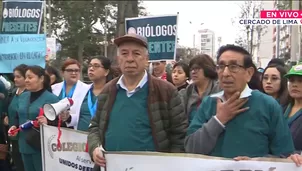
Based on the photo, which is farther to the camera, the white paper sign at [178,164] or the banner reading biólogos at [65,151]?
the banner reading biólogos at [65,151]

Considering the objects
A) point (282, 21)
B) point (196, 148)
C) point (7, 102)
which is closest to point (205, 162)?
point (196, 148)

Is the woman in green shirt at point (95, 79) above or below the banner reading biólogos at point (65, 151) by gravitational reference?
above

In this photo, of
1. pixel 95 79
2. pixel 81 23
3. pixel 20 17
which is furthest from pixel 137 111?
pixel 81 23

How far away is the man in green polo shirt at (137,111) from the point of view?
3596 mm

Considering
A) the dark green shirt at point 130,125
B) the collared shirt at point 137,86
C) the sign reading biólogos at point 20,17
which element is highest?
the sign reading biólogos at point 20,17

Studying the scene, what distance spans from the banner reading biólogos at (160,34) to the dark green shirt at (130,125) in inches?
147

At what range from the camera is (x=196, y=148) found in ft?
10.1

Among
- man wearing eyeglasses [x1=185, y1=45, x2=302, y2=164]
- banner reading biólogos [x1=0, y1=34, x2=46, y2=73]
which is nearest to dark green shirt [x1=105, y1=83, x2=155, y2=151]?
man wearing eyeglasses [x1=185, y1=45, x2=302, y2=164]

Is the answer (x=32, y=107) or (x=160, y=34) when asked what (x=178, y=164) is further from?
(x=160, y=34)

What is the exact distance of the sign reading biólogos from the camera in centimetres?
1020

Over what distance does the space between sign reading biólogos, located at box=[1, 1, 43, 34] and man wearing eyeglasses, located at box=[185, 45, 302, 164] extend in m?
7.88

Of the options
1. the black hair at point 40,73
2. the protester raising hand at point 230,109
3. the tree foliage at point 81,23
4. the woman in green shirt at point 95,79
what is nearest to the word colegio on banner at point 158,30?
the woman in green shirt at point 95,79

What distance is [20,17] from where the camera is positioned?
1025 centimetres

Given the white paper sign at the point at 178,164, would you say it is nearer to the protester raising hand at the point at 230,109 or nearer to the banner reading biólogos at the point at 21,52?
the protester raising hand at the point at 230,109
